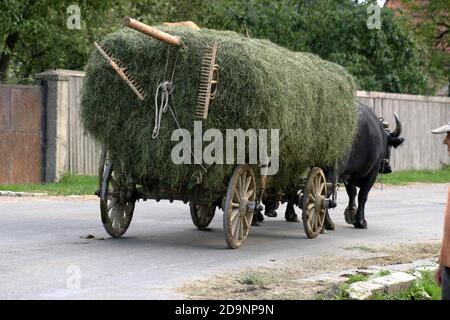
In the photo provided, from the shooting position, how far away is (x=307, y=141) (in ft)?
39.7

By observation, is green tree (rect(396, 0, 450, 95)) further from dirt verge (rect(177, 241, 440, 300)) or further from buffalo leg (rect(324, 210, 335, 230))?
dirt verge (rect(177, 241, 440, 300))

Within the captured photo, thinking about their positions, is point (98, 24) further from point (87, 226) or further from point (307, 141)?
point (307, 141)

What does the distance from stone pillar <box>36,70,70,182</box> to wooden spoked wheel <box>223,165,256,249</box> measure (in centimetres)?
900

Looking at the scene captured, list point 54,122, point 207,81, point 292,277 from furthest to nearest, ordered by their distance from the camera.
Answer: point 54,122
point 207,81
point 292,277

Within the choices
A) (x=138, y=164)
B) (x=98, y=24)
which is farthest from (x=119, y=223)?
(x=98, y=24)

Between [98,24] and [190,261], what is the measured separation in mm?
15531

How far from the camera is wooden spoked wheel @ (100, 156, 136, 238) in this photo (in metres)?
11.7

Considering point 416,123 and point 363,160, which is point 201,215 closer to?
point 363,160

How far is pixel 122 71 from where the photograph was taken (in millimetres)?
11133

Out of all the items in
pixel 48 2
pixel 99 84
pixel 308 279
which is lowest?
pixel 308 279

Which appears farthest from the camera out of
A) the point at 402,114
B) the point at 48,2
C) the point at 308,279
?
the point at 402,114

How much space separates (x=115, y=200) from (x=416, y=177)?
1665cm

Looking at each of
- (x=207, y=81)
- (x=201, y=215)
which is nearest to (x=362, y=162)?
(x=201, y=215)

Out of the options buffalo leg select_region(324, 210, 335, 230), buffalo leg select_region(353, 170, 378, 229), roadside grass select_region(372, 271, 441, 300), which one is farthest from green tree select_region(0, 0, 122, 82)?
roadside grass select_region(372, 271, 441, 300)
